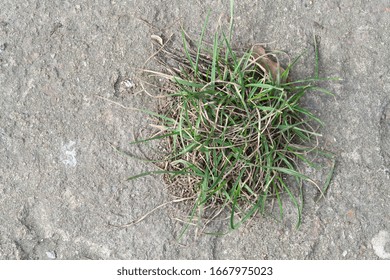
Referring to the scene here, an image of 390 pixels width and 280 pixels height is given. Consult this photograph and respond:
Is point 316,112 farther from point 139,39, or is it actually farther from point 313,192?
point 139,39

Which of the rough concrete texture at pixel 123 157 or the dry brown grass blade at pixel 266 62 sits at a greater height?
the dry brown grass blade at pixel 266 62

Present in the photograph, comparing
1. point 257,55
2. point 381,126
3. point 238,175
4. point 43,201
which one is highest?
point 257,55

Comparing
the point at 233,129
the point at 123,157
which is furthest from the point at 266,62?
the point at 123,157

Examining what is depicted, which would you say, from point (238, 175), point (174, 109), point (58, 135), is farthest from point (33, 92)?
point (238, 175)

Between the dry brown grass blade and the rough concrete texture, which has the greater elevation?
the dry brown grass blade
